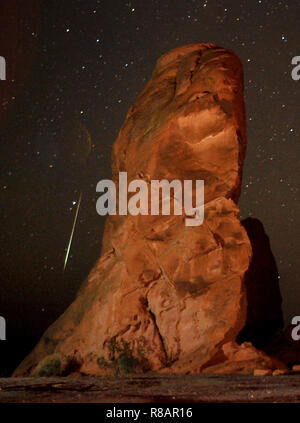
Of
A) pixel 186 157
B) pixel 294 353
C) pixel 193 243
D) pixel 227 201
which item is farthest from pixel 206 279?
pixel 294 353

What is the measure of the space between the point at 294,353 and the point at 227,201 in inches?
351

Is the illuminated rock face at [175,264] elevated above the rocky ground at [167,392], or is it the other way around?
the illuminated rock face at [175,264]

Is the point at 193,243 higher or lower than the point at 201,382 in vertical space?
higher

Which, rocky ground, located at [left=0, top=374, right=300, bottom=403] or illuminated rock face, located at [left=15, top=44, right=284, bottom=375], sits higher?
illuminated rock face, located at [left=15, top=44, right=284, bottom=375]

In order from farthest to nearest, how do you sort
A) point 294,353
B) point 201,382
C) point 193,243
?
1. point 294,353
2. point 193,243
3. point 201,382

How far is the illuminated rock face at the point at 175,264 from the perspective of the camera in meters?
15.1

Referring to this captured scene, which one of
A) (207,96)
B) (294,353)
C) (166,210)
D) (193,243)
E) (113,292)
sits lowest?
(294,353)

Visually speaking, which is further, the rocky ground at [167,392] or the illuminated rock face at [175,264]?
the illuminated rock face at [175,264]

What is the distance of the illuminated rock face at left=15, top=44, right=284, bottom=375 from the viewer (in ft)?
49.4

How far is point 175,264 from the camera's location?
15.7 metres

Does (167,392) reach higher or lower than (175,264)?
lower
